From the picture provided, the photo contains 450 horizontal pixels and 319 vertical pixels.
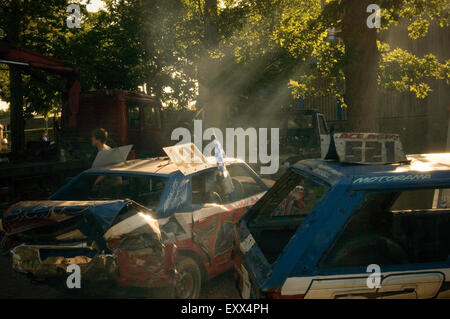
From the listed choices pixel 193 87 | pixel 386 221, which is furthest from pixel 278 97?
pixel 386 221

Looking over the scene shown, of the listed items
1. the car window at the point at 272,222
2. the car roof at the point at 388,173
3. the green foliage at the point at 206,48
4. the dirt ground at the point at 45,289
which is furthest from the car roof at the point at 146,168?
the green foliage at the point at 206,48

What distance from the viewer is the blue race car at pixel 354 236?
6.99 ft

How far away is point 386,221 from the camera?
3213 mm

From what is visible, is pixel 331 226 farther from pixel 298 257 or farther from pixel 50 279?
pixel 50 279

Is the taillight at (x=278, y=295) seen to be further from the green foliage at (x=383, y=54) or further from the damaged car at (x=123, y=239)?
the green foliage at (x=383, y=54)

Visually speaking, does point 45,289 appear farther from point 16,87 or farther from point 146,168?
point 16,87

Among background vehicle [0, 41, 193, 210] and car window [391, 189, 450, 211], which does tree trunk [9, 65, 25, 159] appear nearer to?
background vehicle [0, 41, 193, 210]

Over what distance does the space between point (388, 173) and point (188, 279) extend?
88.0 inches

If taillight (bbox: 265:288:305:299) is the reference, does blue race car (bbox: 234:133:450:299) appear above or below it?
above

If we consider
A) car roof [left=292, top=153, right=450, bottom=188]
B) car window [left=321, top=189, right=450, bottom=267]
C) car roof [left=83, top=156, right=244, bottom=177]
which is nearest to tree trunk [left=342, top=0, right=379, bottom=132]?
car roof [left=83, top=156, right=244, bottom=177]

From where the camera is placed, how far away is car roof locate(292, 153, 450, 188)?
2.33 metres

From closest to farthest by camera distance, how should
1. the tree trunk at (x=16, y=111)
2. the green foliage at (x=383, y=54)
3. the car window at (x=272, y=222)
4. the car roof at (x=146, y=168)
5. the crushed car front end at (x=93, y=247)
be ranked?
1. the crushed car front end at (x=93, y=247)
2. the car window at (x=272, y=222)
3. the car roof at (x=146, y=168)
4. the green foliage at (x=383, y=54)
5. the tree trunk at (x=16, y=111)

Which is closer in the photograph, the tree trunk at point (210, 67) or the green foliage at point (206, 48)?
the green foliage at point (206, 48)

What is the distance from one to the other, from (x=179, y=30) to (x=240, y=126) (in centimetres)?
555
